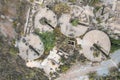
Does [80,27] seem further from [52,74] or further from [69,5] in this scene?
[52,74]

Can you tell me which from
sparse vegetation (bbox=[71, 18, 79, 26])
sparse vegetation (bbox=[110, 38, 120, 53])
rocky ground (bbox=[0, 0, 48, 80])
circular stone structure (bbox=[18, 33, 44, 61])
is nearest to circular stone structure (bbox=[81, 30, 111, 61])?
sparse vegetation (bbox=[110, 38, 120, 53])

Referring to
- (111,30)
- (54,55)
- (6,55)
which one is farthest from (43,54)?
(111,30)

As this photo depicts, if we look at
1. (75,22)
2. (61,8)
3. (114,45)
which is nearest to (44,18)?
(61,8)

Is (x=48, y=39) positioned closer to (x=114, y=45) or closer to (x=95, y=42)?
(x=95, y=42)

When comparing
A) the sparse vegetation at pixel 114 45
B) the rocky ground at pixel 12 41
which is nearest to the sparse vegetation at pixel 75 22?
the sparse vegetation at pixel 114 45

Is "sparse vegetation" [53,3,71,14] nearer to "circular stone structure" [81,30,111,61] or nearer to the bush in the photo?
the bush
